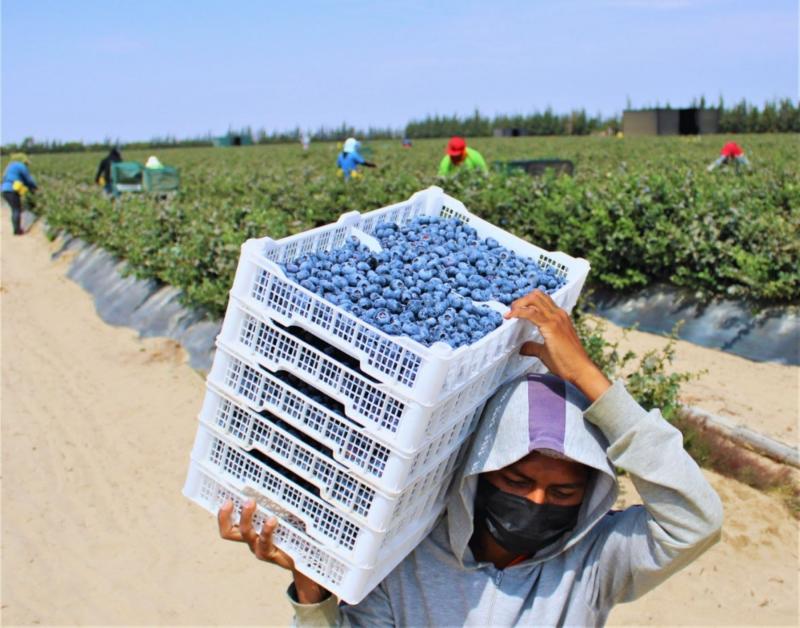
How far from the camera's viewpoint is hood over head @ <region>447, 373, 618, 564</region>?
5.54 ft

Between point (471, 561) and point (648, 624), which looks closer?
point (471, 561)

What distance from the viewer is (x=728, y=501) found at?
459 centimetres

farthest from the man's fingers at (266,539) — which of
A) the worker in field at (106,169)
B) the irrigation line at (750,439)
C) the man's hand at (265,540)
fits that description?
the worker in field at (106,169)

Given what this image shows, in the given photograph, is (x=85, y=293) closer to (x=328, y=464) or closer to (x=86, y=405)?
(x=86, y=405)

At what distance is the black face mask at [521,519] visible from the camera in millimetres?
1786

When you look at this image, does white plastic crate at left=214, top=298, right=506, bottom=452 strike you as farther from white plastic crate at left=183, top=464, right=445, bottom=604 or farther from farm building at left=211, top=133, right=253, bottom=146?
farm building at left=211, top=133, right=253, bottom=146

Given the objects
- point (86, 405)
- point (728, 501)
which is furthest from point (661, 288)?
point (86, 405)

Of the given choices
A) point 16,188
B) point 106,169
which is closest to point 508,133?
point 106,169

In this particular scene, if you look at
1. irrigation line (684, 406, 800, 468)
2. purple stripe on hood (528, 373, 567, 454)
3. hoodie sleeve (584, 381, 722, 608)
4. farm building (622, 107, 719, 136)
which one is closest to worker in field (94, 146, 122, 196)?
irrigation line (684, 406, 800, 468)

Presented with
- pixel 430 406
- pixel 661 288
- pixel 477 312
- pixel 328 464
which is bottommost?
pixel 661 288

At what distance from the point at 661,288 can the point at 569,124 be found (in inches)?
2557

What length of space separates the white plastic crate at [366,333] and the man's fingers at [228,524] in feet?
1.55

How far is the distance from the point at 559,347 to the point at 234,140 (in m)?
65.6

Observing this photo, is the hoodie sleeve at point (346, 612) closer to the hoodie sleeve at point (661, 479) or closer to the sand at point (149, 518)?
the hoodie sleeve at point (661, 479)
